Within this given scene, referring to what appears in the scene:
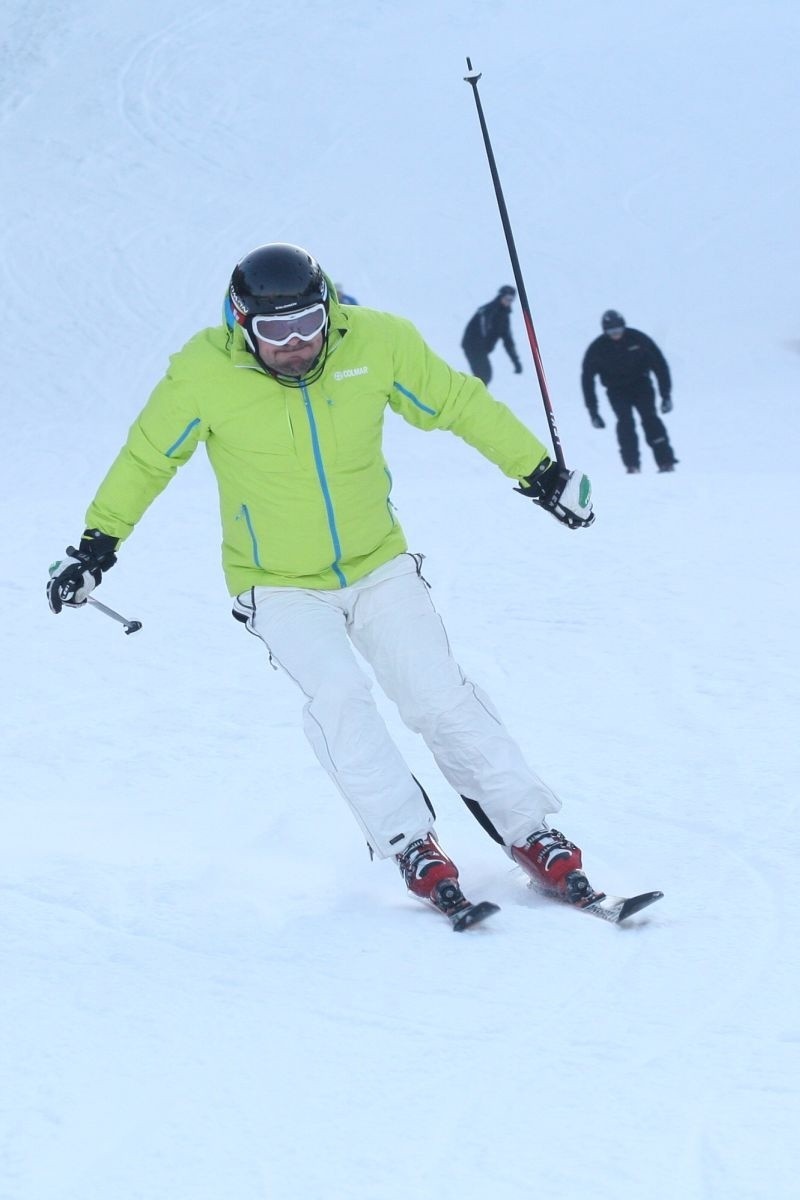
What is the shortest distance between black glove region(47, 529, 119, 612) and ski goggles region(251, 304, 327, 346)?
766 millimetres

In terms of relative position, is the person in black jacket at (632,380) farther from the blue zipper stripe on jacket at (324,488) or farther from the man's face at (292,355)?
the man's face at (292,355)

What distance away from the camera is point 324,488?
3920mm

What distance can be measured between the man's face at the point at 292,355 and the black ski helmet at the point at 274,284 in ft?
0.25

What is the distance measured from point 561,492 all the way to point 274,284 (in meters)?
1.00

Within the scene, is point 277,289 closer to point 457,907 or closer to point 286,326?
point 286,326

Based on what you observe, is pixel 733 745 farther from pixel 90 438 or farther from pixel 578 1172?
pixel 90 438

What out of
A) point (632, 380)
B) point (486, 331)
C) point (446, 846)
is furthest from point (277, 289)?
point (486, 331)

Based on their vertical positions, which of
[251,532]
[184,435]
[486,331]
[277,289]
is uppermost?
[277,289]

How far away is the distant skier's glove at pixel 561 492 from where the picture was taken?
13.5 ft

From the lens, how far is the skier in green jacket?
149 inches

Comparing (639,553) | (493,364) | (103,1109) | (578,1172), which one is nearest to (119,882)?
(103,1109)

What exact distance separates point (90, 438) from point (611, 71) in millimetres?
17627

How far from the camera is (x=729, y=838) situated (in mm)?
4305

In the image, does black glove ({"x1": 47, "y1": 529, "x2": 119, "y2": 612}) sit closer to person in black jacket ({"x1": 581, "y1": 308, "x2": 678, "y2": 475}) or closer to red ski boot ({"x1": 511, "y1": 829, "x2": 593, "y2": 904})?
red ski boot ({"x1": 511, "y1": 829, "x2": 593, "y2": 904})
